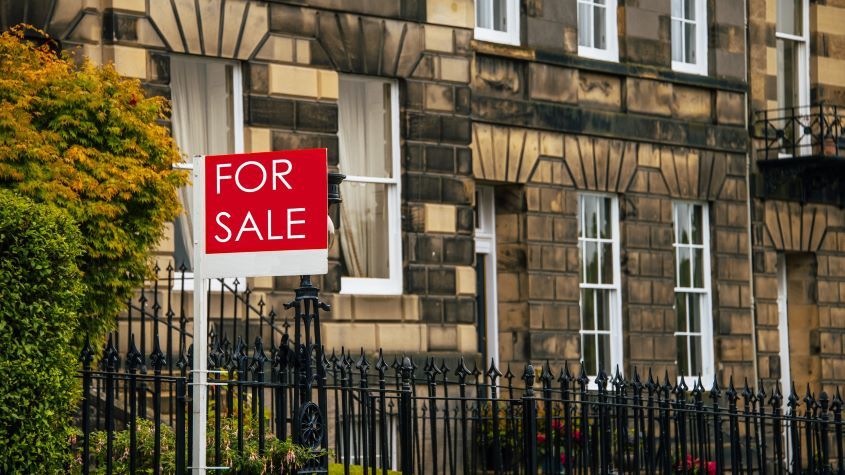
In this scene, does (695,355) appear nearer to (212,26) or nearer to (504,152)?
(504,152)

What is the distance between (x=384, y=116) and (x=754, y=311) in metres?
7.71

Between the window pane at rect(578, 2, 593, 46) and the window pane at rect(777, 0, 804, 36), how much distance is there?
447 centimetres

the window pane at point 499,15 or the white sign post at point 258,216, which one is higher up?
the window pane at point 499,15

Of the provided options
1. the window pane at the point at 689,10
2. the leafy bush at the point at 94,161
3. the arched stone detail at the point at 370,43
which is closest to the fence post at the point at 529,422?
the leafy bush at the point at 94,161

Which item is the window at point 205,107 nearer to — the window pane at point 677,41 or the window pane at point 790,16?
the window pane at point 677,41

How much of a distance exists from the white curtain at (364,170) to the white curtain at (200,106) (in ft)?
5.51

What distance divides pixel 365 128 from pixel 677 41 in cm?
628

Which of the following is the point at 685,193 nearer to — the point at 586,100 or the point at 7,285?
the point at 586,100

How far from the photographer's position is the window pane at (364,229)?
19.2 metres

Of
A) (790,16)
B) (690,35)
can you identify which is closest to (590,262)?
(690,35)

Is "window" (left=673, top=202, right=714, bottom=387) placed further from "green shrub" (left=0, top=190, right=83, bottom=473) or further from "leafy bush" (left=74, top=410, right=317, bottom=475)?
"green shrub" (left=0, top=190, right=83, bottom=473)

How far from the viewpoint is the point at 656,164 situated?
2327cm

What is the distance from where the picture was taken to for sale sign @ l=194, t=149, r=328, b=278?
1018 cm

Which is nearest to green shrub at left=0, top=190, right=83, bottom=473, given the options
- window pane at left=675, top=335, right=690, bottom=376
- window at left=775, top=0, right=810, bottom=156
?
window pane at left=675, top=335, right=690, bottom=376
